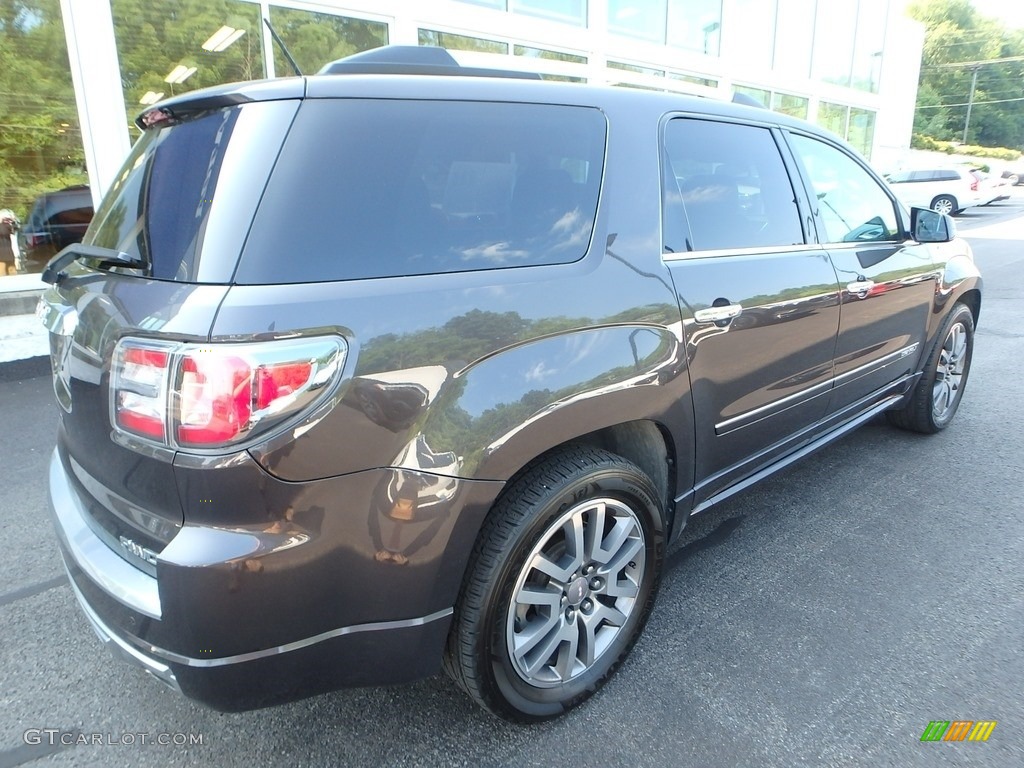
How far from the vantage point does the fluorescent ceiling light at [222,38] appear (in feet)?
24.6

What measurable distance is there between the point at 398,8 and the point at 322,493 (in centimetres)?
880

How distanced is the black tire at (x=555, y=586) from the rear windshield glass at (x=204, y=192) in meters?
0.93

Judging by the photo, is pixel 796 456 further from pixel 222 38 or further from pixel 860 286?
pixel 222 38

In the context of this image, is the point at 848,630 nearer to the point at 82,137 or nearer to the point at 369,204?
the point at 369,204

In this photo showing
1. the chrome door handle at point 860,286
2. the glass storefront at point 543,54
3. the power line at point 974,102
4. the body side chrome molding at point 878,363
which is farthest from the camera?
the power line at point 974,102

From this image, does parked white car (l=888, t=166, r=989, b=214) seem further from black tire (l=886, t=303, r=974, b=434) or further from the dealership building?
black tire (l=886, t=303, r=974, b=434)

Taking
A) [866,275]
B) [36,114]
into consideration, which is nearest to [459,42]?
[36,114]

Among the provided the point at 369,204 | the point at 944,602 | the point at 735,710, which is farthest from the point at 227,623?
the point at 944,602

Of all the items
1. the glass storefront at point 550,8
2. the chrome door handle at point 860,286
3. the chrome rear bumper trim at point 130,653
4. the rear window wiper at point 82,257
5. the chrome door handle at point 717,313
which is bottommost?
→ the chrome rear bumper trim at point 130,653

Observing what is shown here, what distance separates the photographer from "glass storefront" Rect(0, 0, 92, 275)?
21.8ft

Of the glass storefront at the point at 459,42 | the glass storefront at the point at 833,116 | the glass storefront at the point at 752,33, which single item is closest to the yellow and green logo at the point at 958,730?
the glass storefront at the point at 459,42

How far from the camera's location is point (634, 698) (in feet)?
6.94

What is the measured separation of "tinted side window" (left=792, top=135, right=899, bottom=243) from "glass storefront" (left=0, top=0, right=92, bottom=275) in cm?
707

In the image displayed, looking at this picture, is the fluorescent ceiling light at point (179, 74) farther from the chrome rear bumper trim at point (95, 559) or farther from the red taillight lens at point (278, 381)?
the red taillight lens at point (278, 381)
